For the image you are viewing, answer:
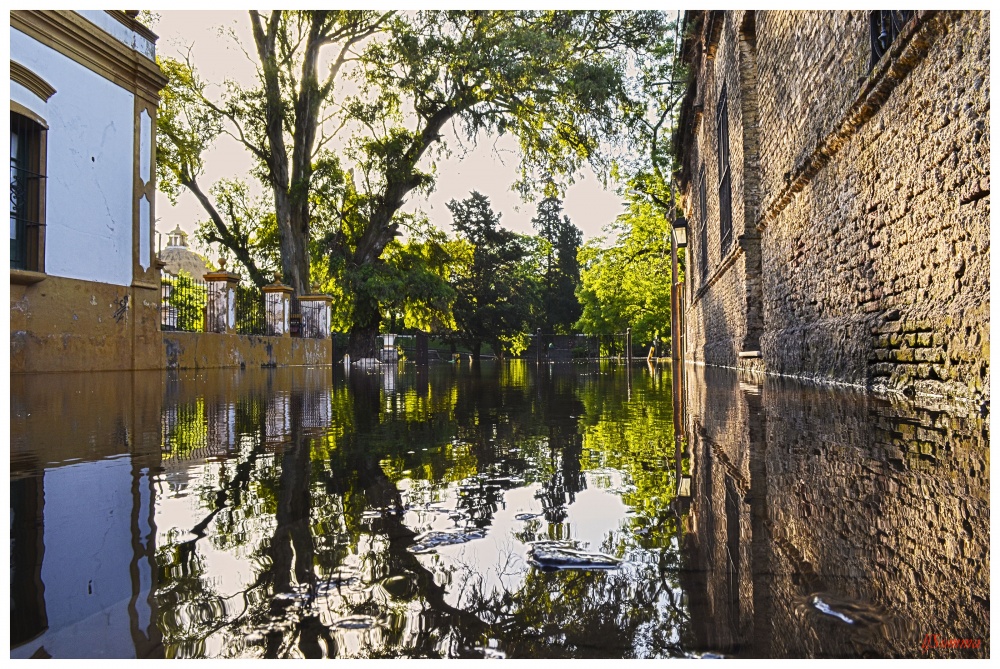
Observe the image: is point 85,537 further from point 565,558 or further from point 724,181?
point 724,181

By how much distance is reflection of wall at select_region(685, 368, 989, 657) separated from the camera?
100 cm

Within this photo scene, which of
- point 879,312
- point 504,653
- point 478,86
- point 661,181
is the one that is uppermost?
point 478,86

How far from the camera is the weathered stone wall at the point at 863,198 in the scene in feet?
13.8

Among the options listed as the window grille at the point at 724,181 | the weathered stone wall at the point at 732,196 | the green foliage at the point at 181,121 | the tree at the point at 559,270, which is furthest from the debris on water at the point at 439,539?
the tree at the point at 559,270

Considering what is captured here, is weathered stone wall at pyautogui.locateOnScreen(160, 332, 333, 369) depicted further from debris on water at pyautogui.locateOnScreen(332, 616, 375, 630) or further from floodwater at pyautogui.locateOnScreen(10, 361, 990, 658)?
debris on water at pyautogui.locateOnScreen(332, 616, 375, 630)

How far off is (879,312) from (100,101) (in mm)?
12442

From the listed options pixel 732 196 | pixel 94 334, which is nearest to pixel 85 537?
pixel 94 334

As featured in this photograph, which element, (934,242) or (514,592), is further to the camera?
(934,242)

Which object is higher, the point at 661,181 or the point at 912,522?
the point at 661,181

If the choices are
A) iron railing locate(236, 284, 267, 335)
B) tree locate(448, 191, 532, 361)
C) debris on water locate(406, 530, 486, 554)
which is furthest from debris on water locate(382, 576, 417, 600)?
tree locate(448, 191, 532, 361)

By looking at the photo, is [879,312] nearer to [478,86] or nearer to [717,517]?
[717,517]

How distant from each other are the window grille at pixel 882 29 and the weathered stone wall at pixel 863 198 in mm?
98

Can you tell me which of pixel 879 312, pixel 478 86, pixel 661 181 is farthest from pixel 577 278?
pixel 879 312

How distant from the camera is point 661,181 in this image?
25.3m
